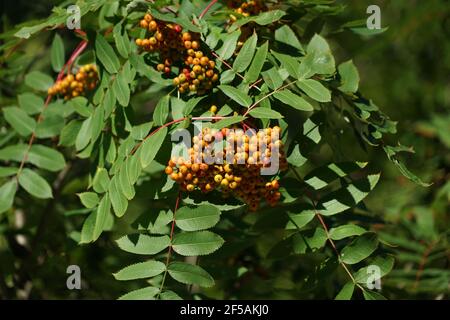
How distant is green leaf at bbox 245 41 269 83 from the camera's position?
161cm

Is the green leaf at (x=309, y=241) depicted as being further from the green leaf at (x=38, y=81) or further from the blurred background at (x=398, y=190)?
the green leaf at (x=38, y=81)

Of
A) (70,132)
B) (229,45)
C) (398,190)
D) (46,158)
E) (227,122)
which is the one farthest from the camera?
(398,190)

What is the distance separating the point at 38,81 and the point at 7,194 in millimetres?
429

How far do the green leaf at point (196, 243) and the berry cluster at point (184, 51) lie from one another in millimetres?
382

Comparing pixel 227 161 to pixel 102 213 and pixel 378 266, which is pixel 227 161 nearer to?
Result: pixel 102 213

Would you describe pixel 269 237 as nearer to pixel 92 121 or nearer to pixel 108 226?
pixel 108 226

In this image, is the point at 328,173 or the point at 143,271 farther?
the point at 328,173

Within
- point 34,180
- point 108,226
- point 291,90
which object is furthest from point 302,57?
point 34,180

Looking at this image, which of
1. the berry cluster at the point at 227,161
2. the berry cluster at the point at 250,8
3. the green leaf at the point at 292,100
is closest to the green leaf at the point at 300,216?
the berry cluster at the point at 227,161

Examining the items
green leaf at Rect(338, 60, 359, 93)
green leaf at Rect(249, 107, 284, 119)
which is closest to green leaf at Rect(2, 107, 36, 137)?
green leaf at Rect(249, 107, 284, 119)

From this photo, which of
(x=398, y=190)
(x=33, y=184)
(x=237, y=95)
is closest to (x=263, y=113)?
(x=237, y=95)

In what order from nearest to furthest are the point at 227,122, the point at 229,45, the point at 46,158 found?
the point at 227,122 < the point at 229,45 < the point at 46,158

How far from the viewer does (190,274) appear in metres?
1.62

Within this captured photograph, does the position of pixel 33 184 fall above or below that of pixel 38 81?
below
